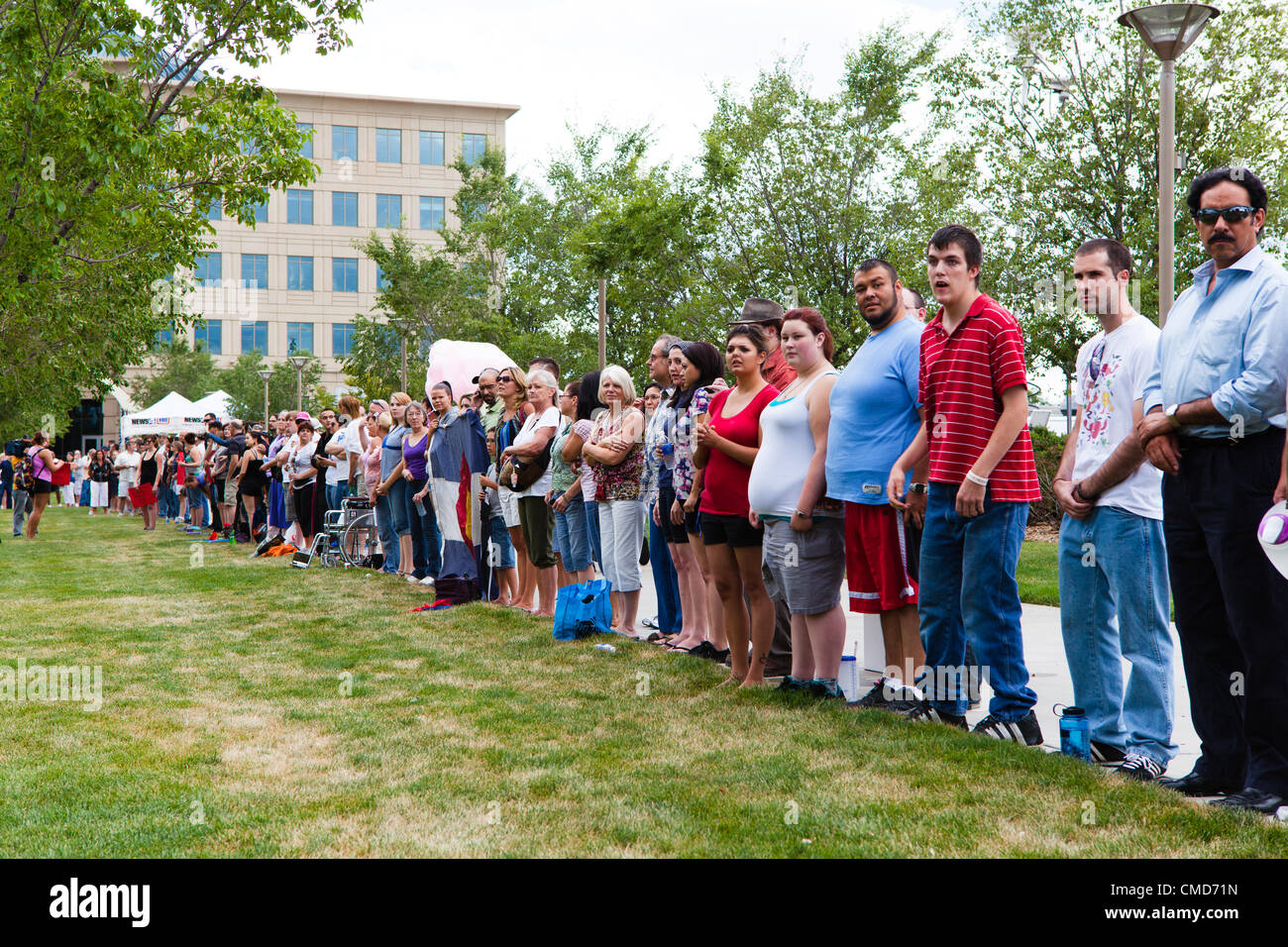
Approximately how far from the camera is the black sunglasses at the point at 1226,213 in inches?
167

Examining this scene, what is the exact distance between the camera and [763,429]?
6477 millimetres

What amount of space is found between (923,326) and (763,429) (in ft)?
3.49

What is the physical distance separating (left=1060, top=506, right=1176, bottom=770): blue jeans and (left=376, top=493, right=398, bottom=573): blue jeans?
34.6ft

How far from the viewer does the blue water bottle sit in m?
4.95

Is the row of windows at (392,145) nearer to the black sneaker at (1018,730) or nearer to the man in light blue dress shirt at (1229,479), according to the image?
the black sneaker at (1018,730)

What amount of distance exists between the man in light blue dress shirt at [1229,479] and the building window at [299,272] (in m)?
73.6

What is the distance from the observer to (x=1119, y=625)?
4.86m

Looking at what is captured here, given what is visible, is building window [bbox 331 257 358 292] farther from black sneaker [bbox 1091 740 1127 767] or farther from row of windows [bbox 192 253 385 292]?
black sneaker [bbox 1091 740 1127 767]

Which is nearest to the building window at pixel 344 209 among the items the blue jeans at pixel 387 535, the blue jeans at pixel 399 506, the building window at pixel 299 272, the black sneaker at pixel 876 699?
the building window at pixel 299 272

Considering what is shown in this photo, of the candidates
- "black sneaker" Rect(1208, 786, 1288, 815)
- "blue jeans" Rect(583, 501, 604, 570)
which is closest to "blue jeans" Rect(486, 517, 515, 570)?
"blue jeans" Rect(583, 501, 604, 570)

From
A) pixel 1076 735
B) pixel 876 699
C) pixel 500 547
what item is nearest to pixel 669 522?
pixel 876 699

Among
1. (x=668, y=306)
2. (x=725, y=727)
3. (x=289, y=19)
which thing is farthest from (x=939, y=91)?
(x=725, y=727)

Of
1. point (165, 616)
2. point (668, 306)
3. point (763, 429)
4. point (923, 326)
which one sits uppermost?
point (668, 306)
